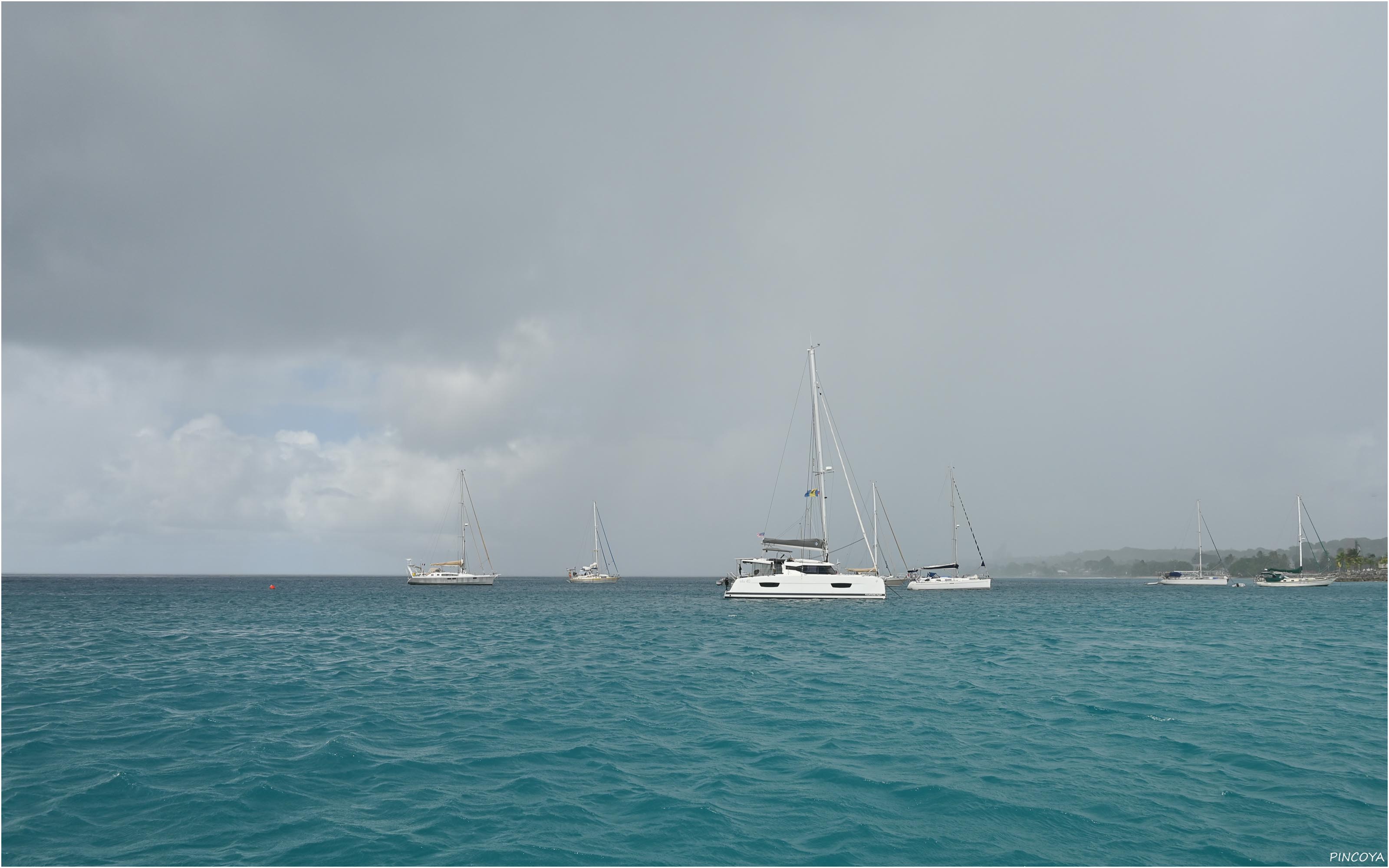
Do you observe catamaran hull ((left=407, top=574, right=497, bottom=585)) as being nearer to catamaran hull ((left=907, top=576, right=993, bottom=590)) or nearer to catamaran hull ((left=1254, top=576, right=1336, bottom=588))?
catamaran hull ((left=907, top=576, right=993, bottom=590))

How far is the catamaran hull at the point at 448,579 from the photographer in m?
142

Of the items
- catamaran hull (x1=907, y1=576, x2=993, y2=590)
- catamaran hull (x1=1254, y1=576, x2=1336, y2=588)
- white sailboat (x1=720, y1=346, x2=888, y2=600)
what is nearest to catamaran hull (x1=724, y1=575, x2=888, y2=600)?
white sailboat (x1=720, y1=346, x2=888, y2=600)

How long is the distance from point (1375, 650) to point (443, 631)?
50.1 meters

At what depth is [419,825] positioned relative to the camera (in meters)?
11.4

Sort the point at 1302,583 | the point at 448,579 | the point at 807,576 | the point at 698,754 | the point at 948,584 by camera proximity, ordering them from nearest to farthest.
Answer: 1. the point at 698,754
2. the point at 807,576
3. the point at 948,584
4. the point at 1302,583
5. the point at 448,579

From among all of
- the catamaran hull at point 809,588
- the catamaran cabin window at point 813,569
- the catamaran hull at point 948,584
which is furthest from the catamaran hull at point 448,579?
the catamaran cabin window at point 813,569

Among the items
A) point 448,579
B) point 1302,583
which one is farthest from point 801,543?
point 1302,583

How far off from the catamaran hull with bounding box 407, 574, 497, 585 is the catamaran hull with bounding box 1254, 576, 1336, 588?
156 metres

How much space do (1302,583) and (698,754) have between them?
175 m

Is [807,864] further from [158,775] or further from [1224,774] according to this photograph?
[158,775]

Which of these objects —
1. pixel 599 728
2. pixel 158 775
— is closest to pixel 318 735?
pixel 158 775

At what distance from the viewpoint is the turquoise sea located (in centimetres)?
1094

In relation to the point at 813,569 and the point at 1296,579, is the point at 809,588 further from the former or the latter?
the point at 1296,579

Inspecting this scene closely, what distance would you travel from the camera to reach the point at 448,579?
14350cm
